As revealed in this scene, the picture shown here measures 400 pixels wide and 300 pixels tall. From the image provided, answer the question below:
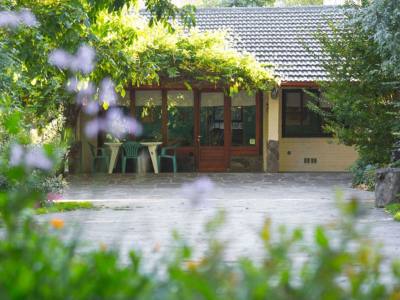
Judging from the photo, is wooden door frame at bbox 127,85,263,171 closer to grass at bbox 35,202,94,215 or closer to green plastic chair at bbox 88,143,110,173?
green plastic chair at bbox 88,143,110,173

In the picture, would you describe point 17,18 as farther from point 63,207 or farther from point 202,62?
point 202,62

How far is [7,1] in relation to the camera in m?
8.29

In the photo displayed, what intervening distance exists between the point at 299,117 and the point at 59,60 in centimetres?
1204

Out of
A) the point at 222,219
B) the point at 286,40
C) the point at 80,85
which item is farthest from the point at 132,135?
the point at 222,219

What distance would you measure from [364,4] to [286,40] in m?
6.46

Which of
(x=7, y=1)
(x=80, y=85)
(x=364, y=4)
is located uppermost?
(x=364, y=4)

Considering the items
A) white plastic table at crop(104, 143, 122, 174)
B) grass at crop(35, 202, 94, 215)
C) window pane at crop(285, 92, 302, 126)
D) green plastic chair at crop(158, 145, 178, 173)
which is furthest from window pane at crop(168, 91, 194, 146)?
grass at crop(35, 202, 94, 215)

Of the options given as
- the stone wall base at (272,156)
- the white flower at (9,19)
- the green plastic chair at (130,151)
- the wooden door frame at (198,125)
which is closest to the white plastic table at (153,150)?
the green plastic chair at (130,151)

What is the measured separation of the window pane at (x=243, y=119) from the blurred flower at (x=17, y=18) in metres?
10.9

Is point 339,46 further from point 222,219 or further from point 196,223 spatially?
point 222,219

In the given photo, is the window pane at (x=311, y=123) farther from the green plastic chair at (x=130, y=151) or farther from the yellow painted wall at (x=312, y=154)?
the green plastic chair at (x=130, y=151)

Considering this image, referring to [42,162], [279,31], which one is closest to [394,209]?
[42,162]

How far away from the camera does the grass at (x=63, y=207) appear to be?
972 cm

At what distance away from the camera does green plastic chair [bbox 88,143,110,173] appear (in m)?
17.8
